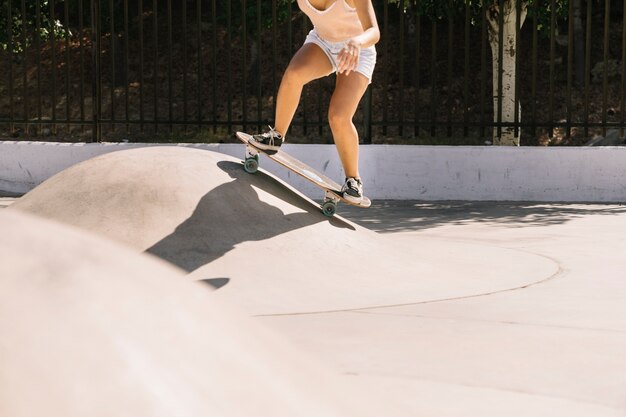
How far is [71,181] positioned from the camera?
303 inches

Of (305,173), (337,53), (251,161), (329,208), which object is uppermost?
(337,53)

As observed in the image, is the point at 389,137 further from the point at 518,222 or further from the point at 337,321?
the point at 337,321

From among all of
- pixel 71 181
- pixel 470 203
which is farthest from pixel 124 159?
pixel 470 203

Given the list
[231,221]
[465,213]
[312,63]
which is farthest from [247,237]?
[465,213]

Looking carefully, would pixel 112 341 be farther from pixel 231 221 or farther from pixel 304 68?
pixel 304 68

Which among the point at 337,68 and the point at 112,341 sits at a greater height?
the point at 337,68

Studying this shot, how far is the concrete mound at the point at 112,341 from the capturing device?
4.54ft

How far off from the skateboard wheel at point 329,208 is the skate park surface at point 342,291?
0.40 ft

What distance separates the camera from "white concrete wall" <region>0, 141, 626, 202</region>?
533 inches

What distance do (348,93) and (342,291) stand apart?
1.78 metres

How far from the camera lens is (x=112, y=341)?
4.85 ft

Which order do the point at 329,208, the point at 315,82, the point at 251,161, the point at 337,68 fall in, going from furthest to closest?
1. the point at 315,82
2. the point at 329,208
3. the point at 251,161
4. the point at 337,68

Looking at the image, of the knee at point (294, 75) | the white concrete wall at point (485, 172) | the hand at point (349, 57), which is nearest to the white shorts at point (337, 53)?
the knee at point (294, 75)

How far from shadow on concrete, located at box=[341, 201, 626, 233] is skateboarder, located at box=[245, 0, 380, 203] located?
2.56 metres
